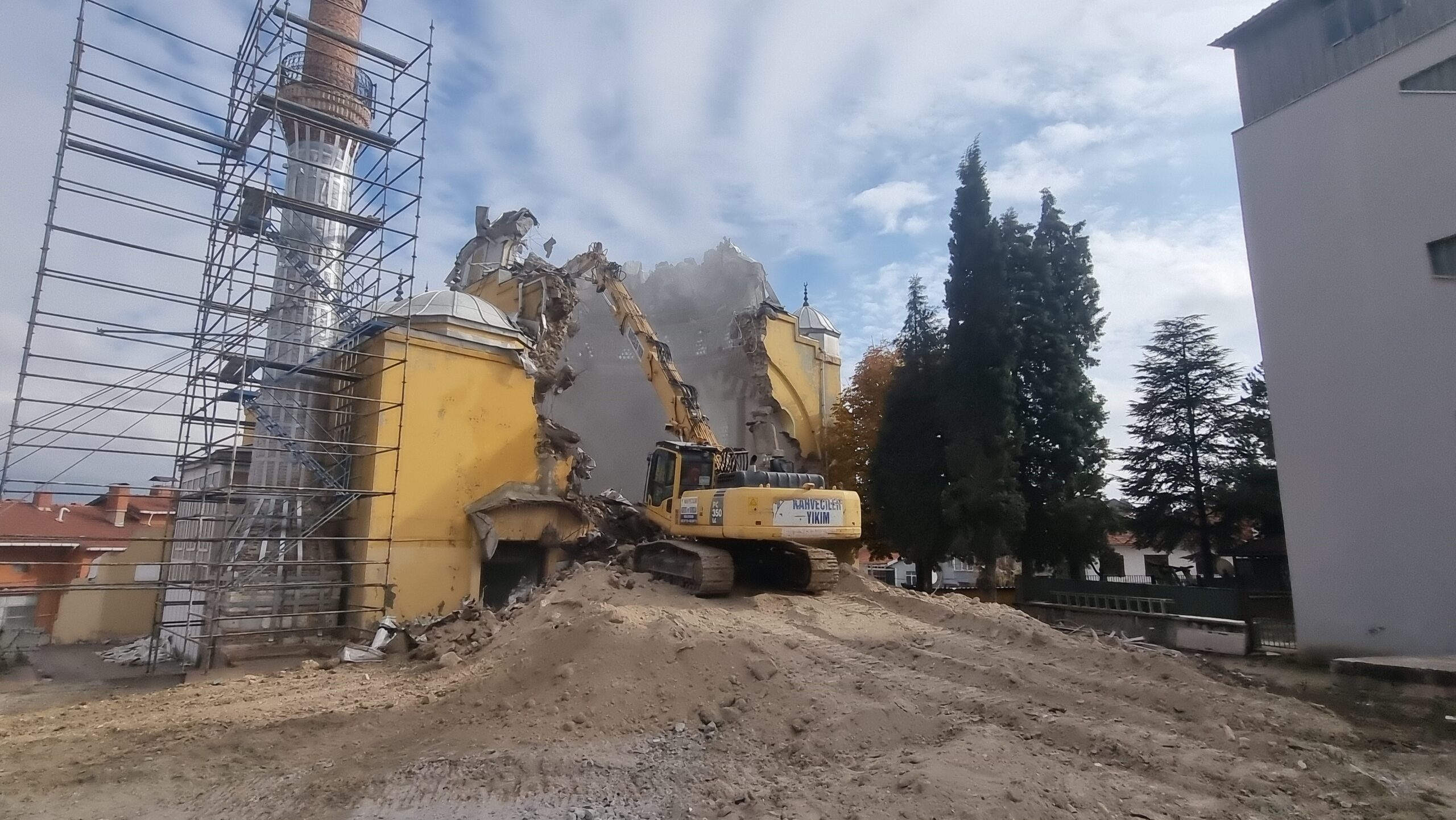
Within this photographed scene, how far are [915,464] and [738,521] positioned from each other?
394 inches

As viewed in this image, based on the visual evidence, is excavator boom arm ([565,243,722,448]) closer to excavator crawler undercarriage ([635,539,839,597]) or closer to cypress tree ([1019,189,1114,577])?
excavator crawler undercarriage ([635,539,839,597])

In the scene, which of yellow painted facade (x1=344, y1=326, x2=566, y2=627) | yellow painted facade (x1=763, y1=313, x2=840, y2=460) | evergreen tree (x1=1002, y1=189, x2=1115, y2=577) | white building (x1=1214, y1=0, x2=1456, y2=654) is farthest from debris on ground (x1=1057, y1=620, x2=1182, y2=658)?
yellow painted facade (x1=763, y1=313, x2=840, y2=460)

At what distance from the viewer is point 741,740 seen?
621 cm

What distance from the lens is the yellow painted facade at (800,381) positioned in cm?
2500

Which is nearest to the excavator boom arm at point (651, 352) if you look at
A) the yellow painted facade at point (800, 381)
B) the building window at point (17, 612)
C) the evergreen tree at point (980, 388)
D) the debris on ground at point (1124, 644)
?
the evergreen tree at point (980, 388)

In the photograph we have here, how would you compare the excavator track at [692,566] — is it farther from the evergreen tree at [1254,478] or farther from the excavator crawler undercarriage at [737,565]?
the evergreen tree at [1254,478]

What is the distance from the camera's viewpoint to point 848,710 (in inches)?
247

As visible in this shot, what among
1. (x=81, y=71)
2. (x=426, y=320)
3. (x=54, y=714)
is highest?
(x=81, y=71)

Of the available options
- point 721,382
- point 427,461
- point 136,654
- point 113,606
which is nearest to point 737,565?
point 427,461

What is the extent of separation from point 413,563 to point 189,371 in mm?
4618

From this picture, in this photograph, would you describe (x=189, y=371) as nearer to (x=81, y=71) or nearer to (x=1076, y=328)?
(x=81, y=71)

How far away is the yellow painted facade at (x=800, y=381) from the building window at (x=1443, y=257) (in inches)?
632

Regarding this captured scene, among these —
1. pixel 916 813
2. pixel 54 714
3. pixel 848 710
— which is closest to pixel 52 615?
pixel 54 714

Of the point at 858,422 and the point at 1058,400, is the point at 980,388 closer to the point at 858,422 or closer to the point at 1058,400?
the point at 1058,400
